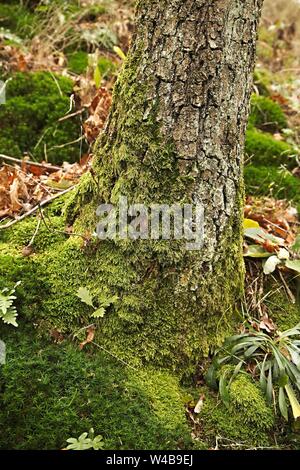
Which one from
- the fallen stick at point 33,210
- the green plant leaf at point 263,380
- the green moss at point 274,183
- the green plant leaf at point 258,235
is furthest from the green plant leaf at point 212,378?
the green moss at point 274,183

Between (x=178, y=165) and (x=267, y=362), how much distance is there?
1190mm

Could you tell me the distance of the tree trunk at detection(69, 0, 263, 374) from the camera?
258 centimetres

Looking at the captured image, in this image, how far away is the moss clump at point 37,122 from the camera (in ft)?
14.7

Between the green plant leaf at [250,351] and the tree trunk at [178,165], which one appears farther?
the green plant leaf at [250,351]

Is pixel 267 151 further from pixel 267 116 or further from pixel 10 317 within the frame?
pixel 10 317

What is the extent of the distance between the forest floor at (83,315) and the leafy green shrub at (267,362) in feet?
0.11

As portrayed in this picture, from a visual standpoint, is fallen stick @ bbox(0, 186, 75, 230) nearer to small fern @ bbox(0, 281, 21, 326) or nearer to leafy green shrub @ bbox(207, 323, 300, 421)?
small fern @ bbox(0, 281, 21, 326)

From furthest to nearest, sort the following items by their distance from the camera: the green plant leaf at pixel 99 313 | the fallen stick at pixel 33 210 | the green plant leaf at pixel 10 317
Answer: the fallen stick at pixel 33 210
the green plant leaf at pixel 99 313
the green plant leaf at pixel 10 317

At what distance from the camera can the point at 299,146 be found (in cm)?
503

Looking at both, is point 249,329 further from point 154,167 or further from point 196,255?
point 154,167

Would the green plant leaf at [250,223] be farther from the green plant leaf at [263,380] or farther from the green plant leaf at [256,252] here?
the green plant leaf at [263,380]

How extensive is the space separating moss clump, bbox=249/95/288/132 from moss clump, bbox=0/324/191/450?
3357mm

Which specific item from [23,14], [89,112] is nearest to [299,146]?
[89,112]

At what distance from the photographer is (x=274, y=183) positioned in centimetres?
446
